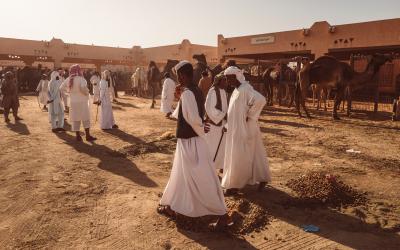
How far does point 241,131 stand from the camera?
4938 millimetres

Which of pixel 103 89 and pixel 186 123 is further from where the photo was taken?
pixel 103 89

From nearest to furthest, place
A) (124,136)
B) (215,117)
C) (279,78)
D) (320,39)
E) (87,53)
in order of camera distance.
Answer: (215,117), (124,136), (279,78), (320,39), (87,53)

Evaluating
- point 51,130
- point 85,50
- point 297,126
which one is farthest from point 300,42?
point 85,50

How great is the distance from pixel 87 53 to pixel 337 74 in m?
32.1

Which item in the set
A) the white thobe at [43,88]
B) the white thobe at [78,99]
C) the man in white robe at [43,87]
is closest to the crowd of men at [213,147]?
the white thobe at [78,99]

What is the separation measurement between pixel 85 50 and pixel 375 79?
3291cm

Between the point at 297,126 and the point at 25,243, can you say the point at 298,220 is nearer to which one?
the point at 25,243

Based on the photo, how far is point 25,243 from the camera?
3840mm

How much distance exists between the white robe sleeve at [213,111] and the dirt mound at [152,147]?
3.53 meters

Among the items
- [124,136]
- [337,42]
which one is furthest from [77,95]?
[337,42]

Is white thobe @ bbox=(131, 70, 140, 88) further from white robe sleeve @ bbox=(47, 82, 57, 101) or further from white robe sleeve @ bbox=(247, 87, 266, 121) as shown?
white robe sleeve @ bbox=(247, 87, 266, 121)

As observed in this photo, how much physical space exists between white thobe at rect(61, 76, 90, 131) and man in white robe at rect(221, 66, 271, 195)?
5217 mm

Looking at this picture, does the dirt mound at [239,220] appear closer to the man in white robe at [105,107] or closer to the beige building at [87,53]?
the man in white robe at [105,107]

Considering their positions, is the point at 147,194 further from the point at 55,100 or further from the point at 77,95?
the point at 55,100
